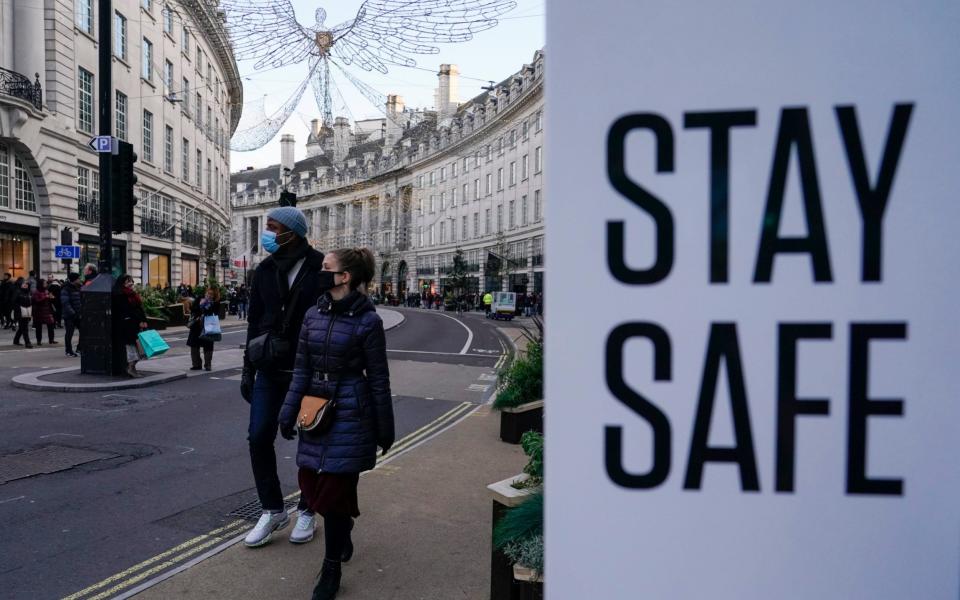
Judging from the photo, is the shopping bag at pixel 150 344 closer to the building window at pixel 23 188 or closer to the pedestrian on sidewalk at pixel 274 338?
the pedestrian on sidewalk at pixel 274 338

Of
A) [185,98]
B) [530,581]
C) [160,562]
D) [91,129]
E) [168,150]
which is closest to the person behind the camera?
[530,581]

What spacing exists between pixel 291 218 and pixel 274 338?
2.33 feet

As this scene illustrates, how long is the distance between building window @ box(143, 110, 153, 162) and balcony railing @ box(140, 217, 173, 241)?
109 inches

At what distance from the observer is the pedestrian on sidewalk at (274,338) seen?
3.73m

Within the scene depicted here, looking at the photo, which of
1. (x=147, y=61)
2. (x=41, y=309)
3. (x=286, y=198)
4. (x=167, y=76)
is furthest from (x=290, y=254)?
(x=167, y=76)

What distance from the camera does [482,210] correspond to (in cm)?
4944

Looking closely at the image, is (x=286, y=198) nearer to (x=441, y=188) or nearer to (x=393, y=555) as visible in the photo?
(x=393, y=555)

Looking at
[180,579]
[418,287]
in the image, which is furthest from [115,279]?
[418,287]

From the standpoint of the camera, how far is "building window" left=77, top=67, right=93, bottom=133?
23.9 metres

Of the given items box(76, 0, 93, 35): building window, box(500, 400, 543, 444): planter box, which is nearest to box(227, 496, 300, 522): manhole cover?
box(500, 400, 543, 444): planter box

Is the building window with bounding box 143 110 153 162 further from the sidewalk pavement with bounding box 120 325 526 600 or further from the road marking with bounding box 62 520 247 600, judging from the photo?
the road marking with bounding box 62 520 247 600

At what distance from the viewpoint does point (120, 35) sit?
83.4 feet

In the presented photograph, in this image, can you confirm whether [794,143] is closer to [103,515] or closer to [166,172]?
[103,515]

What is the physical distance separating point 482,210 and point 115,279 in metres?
39.9
